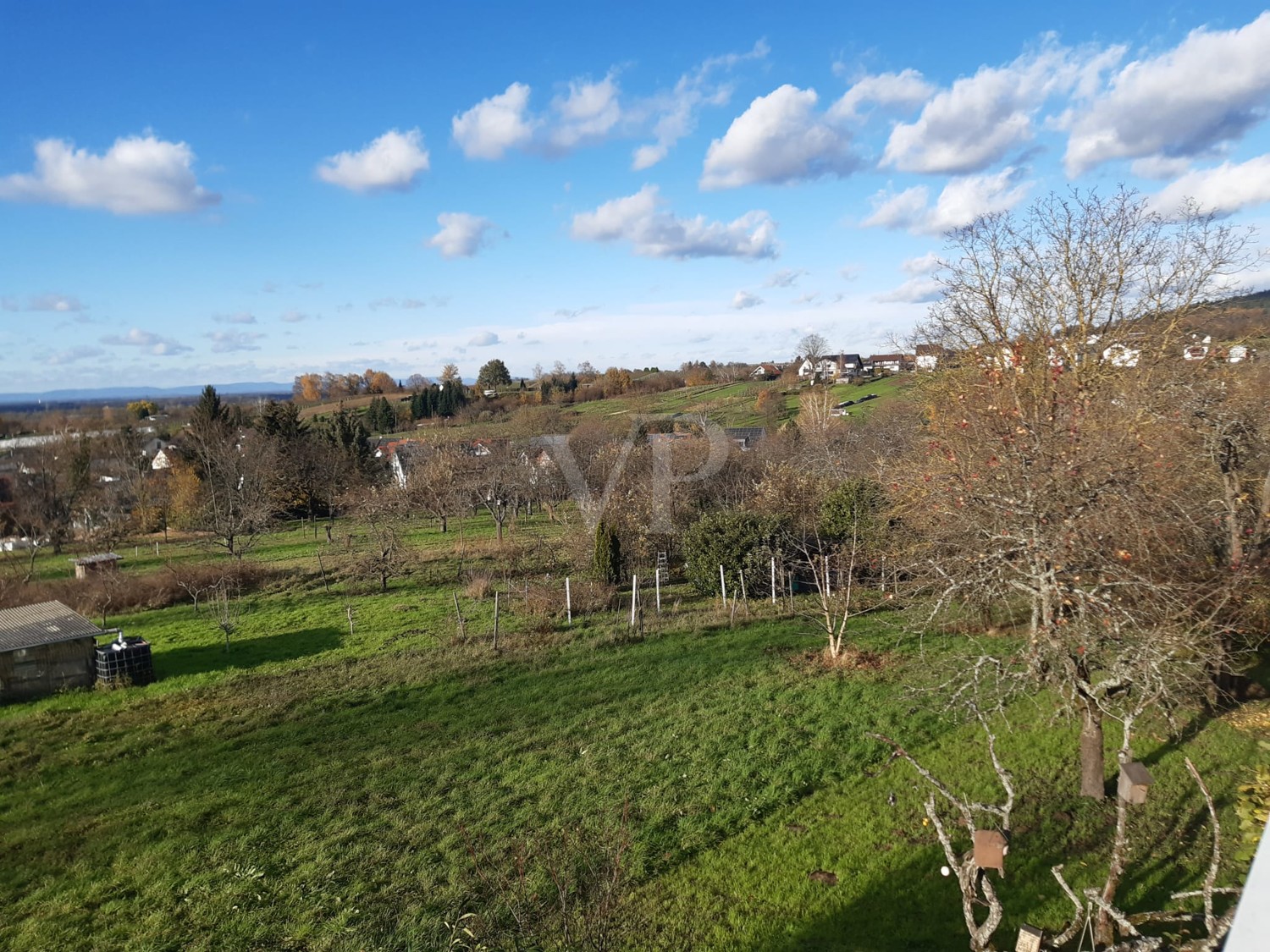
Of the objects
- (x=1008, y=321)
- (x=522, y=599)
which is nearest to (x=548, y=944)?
(x=522, y=599)

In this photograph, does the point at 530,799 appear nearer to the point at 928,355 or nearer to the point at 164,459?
the point at 928,355

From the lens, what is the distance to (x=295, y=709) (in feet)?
31.4

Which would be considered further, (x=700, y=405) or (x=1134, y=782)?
(x=700, y=405)

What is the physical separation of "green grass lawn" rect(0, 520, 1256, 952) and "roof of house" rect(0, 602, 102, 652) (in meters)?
1.00

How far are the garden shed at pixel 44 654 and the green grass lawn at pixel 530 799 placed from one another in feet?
1.87

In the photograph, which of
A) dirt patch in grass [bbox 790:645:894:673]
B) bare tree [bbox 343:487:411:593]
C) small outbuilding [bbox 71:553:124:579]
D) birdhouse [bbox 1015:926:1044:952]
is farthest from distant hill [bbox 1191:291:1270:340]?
small outbuilding [bbox 71:553:124:579]

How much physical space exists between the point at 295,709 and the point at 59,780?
254 centimetres

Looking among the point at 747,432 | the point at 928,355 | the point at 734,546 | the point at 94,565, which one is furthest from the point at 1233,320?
the point at 94,565

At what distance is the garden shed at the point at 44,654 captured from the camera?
10445 mm

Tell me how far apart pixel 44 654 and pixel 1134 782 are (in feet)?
45.4

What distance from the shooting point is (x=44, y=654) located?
10.6 m

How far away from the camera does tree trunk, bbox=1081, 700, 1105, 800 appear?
240 inches

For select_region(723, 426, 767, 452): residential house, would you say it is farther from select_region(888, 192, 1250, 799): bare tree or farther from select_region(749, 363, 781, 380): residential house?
select_region(749, 363, 781, 380): residential house

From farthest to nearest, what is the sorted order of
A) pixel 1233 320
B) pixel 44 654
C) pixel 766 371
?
pixel 766 371 < pixel 1233 320 < pixel 44 654
